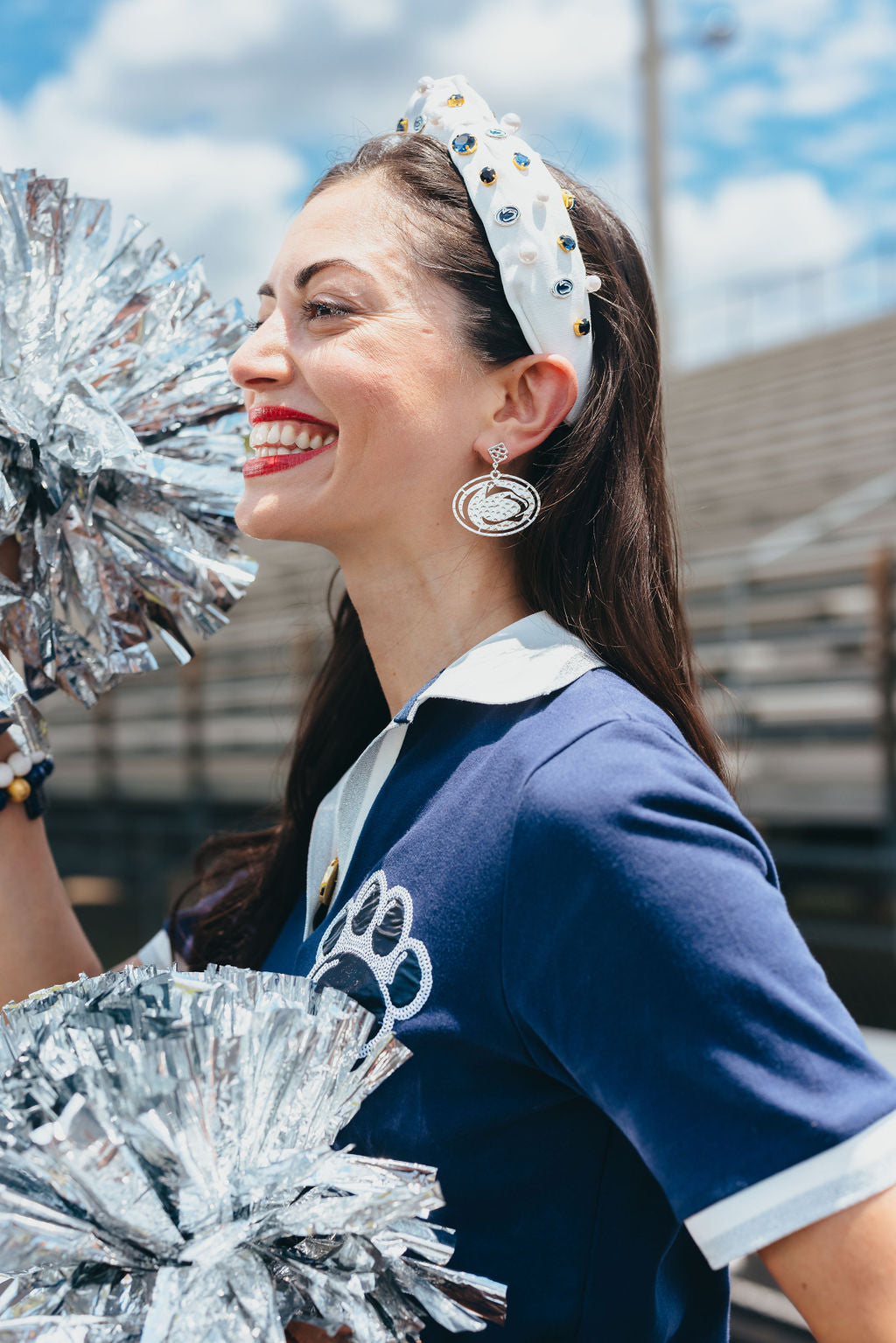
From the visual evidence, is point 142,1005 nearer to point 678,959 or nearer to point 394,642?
point 678,959

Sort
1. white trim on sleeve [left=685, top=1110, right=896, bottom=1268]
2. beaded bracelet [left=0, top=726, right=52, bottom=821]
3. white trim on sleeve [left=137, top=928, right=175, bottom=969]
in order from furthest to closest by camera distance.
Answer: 1. white trim on sleeve [left=137, top=928, right=175, bottom=969]
2. beaded bracelet [left=0, top=726, right=52, bottom=821]
3. white trim on sleeve [left=685, top=1110, right=896, bottom=1268]

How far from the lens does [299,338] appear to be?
51.3 inches

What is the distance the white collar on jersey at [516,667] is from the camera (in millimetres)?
1141

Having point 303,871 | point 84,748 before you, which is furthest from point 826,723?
point 84,748

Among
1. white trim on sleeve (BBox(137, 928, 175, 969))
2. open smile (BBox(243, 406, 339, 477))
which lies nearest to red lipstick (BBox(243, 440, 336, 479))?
open smile (BBox(243, 406, 339, 477))

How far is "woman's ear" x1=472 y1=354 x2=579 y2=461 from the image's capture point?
132 cm

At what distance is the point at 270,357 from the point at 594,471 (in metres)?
0.37

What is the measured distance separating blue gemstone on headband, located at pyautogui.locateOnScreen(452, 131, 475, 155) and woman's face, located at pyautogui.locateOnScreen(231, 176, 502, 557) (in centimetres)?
9

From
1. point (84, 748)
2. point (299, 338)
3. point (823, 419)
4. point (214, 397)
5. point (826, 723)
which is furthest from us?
point (84, 748)

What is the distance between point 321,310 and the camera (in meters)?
1.30

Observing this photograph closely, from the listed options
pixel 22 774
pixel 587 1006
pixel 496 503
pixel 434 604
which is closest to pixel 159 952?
pixel 22 774

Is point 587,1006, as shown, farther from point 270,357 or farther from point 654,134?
point 654,134

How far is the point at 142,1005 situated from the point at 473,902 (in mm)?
273

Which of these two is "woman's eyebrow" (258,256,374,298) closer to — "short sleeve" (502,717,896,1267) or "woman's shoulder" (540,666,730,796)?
"woman's shoulder" (540,666,730,796)
